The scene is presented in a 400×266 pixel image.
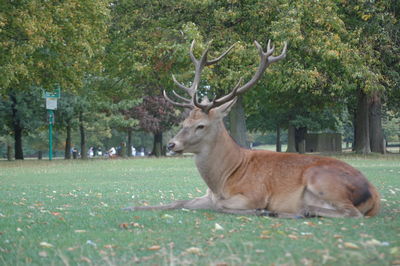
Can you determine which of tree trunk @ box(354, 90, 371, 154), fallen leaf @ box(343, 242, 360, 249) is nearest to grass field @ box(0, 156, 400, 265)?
fallen leaf @ box(343, 242, 360, 249)

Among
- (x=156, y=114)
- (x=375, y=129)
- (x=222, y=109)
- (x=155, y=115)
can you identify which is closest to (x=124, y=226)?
(x=222, y=109)

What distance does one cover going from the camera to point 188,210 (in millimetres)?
7867

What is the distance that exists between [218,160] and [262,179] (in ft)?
2.62

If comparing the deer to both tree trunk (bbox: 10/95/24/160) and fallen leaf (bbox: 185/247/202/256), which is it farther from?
tree trunk (bbox: 10/95/24/160)

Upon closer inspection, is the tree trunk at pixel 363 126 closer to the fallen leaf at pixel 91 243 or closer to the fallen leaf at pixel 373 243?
the fallen leaf at pixel 373 243

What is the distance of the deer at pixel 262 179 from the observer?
704 centimetres

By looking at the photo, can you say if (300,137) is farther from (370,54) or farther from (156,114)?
(370,54)

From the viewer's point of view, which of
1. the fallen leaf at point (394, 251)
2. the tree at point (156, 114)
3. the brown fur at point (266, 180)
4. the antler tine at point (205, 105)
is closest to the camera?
the fallen leaf at point (394, 251)

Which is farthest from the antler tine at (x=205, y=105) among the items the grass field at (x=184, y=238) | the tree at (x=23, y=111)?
the tree at (x=23, y=111)

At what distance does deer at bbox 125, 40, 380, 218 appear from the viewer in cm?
704

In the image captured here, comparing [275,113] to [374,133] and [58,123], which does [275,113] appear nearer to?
[374,133]

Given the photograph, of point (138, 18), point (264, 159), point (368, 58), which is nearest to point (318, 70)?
point (368, 58)

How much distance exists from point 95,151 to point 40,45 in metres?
65.5

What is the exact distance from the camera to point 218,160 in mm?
8133
